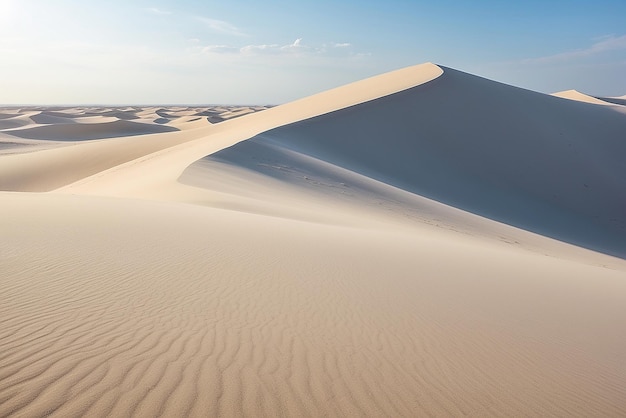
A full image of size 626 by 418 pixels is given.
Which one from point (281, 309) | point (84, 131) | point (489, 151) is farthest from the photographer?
point (84, 131)

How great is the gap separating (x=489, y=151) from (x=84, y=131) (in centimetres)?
3861

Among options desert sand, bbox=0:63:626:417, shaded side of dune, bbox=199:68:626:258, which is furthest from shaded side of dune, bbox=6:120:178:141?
desert sand, bbox=0:63:626:417

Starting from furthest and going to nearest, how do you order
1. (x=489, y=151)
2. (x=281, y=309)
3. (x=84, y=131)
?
(x=84, y=131) < (x=489, y=151) < (x=281, y=309)

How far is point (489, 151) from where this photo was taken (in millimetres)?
26719

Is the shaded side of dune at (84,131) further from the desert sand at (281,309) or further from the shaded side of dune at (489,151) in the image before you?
the desert sand at (281,309)

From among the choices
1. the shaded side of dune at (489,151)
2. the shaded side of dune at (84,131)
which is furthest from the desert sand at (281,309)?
the shaded side of dune at (84,131)

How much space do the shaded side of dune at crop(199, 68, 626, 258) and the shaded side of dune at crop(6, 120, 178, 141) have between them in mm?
28817

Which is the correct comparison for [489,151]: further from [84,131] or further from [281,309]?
[84,131]

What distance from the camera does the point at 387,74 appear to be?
4112 centimetres

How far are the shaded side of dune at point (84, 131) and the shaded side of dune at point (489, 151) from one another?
94.5 ft

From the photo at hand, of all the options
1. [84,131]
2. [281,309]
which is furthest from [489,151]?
[84,131]

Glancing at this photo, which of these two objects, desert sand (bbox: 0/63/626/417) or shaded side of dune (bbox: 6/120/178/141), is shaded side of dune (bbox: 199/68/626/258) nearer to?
desert sand (bbox: 0/63/626/417)

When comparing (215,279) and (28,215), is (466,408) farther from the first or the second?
(28,215)

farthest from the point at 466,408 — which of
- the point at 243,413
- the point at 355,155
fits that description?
the point at 355,155
